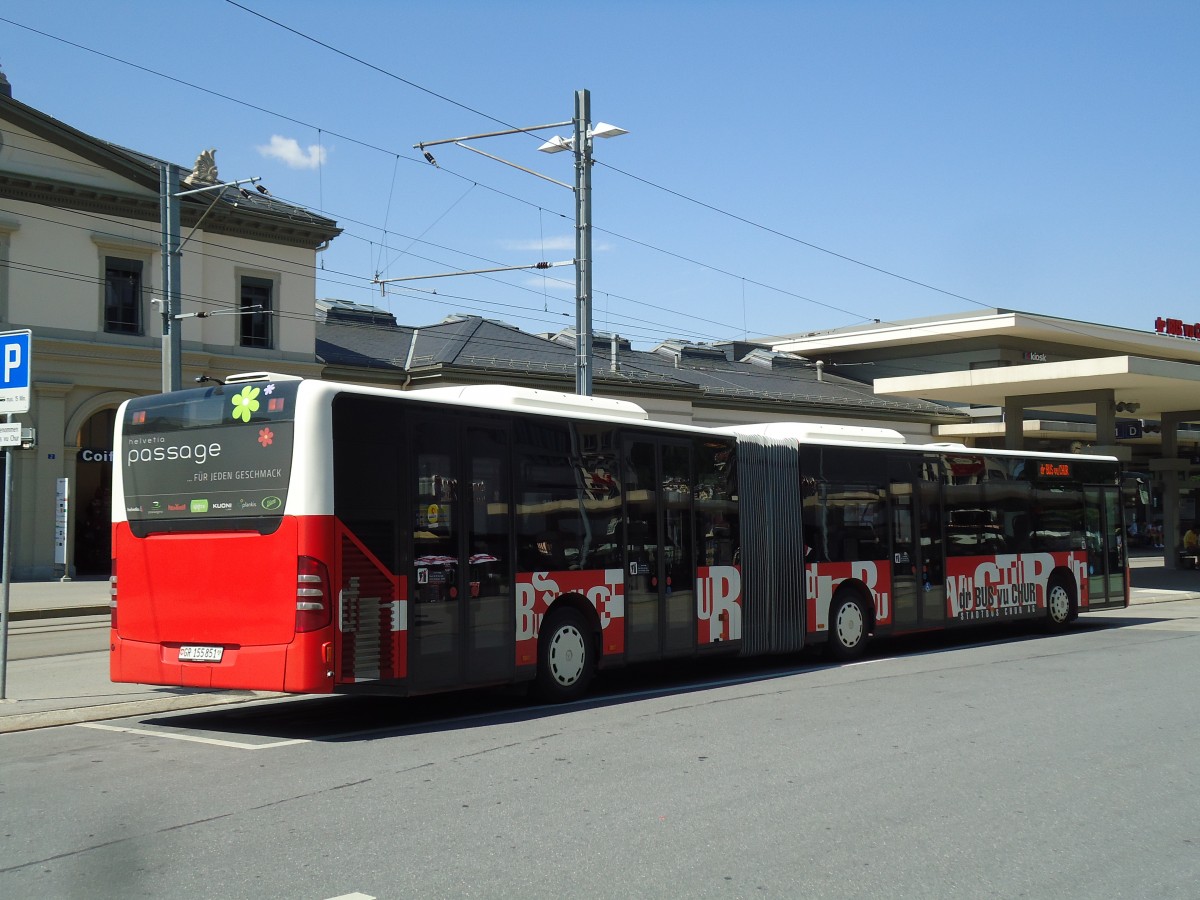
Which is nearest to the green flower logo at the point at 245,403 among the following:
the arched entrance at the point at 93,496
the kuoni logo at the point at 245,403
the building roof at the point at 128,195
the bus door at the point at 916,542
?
the kuoni logo at the point at 245,403

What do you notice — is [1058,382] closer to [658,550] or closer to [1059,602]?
[1059,602]

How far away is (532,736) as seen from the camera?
9812 millimetres

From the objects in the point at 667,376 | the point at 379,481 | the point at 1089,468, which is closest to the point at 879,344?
the point at 667,376

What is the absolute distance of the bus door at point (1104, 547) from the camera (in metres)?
21.1

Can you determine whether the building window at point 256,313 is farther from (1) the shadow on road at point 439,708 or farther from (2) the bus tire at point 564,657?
(2) the bus tire at point 564,657

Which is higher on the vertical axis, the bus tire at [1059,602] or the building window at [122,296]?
the building window at [122,296]

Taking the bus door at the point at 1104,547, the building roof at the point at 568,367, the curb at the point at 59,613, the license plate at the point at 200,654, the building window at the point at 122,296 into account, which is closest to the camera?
the license plate at the point at 200,654

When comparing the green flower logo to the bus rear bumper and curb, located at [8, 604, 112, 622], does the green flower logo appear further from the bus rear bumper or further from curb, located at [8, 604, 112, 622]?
curb, located at [8, 604, 112, 622]

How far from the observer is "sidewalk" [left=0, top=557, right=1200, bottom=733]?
11.2 m

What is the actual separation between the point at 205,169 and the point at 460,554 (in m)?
27.0

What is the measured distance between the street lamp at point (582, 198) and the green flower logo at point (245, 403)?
920cm

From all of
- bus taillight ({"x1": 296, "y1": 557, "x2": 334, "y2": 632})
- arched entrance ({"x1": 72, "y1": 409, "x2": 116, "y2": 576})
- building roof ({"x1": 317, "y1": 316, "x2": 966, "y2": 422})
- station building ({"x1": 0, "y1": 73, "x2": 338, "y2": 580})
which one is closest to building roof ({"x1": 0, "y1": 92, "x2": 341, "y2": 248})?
station building ({"x1": 0, "y1": 73, "x2": 338, "y2": 580})

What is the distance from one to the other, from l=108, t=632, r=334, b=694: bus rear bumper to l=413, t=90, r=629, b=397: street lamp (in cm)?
965

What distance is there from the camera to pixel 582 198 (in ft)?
63.5
